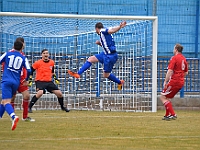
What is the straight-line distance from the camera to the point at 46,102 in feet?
80.1

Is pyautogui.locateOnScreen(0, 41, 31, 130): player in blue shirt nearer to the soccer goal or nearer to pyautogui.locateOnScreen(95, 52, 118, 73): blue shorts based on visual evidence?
pyautogui.locateOnScreen(95, 52, 118, 73): blue shorts

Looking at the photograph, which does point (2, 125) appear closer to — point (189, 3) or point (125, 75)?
point (125, 75)

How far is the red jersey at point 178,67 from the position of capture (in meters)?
18.2

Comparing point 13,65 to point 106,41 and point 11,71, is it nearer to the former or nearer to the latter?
point 11,71

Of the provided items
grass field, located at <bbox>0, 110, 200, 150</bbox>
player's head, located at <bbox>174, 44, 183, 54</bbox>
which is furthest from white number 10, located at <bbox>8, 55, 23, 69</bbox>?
player's head, located at <bbox>174, 44, 183, 54</bbox>

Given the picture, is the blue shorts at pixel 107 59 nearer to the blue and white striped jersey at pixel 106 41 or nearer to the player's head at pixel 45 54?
the blue and white striped jersey at pixel 106 41

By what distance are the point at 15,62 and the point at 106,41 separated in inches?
212

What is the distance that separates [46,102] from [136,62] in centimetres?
354

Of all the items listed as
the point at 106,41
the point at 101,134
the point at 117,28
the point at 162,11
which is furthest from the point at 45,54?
the point at 101,134

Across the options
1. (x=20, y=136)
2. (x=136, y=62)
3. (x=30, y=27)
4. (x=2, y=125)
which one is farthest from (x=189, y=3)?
(x=20, y=136)

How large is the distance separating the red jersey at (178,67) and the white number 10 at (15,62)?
506cm

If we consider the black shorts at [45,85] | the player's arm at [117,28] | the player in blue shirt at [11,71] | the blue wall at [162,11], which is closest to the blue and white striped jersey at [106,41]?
the player's arm at [117,28]

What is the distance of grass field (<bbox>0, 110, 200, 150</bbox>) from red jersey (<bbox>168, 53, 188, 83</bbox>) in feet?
3.80

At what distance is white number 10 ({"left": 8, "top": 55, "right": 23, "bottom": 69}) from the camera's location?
1454cm
